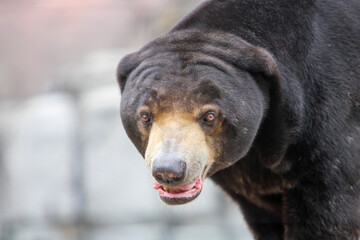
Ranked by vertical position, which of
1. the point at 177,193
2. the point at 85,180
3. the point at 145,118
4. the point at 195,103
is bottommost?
Result: the point at 85,180

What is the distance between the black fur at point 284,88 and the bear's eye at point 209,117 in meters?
0.08

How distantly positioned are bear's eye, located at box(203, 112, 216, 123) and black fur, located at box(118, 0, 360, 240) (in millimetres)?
77

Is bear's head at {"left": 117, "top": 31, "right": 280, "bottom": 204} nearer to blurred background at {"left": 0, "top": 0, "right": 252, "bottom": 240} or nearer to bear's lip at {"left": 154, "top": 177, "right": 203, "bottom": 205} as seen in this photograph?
bear's lip at {"left": 154, "top": 177, "right": 203, "bottom": 205}

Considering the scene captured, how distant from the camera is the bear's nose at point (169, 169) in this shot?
3730 mm

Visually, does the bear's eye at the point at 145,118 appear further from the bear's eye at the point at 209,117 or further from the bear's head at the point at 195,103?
the bear's eye at the point at 209,117

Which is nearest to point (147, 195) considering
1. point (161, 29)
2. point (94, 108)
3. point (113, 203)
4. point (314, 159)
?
point (113, 203)

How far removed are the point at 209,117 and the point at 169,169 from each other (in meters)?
0.44

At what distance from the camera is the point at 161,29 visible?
1166 centimetres

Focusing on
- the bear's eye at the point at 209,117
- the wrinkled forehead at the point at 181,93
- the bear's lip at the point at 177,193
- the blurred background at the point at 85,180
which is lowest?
the blurred background at the point at 85,180

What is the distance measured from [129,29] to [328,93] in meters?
8.79

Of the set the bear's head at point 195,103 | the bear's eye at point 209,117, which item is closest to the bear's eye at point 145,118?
the bear's head at point 195,103

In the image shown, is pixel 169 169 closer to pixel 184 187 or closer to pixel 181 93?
pixel 184 187

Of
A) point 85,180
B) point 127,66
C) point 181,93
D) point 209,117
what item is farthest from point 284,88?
point 85,180

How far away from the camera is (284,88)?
4289 millimetres
